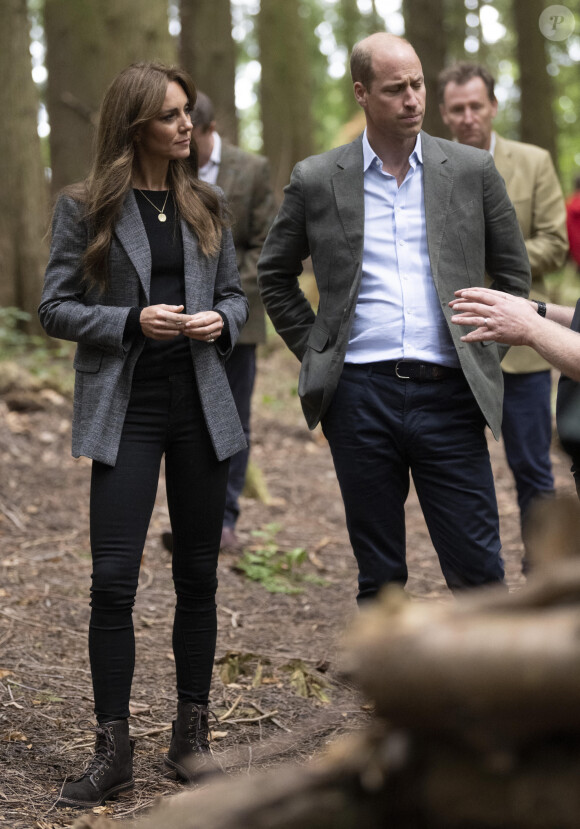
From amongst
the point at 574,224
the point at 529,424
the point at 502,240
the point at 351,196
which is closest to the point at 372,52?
the point at 351,196

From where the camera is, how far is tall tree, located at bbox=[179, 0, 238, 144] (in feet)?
42.4

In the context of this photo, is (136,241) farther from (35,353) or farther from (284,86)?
(284,86)

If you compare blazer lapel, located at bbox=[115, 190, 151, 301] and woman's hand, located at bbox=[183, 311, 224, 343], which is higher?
blazer lapel, located at bbox=[115, 190, 151, 301]

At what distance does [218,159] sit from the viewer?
6.34 meters

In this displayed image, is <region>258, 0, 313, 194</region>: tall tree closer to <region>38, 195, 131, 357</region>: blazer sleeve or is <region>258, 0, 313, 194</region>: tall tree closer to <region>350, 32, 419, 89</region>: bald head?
<region>350, 32, 419, 89</region>: bald head

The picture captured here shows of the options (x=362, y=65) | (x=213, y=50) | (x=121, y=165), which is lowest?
(x=121, y=165)

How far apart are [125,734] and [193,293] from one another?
62.3 inches

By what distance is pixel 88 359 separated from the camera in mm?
3693

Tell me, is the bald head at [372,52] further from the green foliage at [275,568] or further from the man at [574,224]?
the man at [574,224]

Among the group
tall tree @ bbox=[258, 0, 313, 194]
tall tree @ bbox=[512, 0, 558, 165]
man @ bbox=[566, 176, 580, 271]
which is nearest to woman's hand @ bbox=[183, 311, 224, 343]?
man @ bbox=[566, 176, 580, 271]

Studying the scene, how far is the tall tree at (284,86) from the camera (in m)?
17.4

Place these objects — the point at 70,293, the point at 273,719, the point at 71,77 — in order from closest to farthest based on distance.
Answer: the point at 70,293
the point at 273,719
the point at 71,77

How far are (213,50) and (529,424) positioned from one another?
9296 mm

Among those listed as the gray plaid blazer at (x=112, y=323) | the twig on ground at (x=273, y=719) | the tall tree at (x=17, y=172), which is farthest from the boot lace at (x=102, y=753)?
the tall tree at (x=17, y=172)
